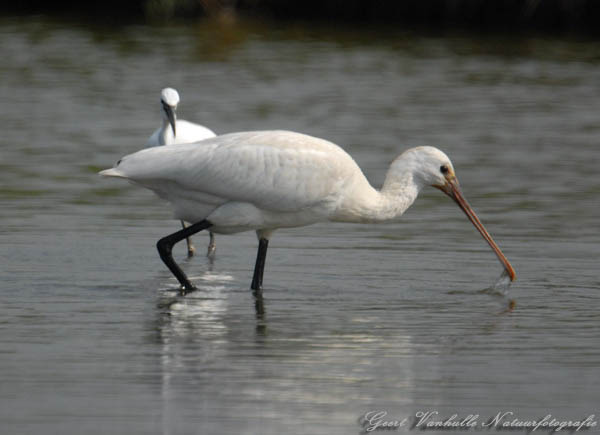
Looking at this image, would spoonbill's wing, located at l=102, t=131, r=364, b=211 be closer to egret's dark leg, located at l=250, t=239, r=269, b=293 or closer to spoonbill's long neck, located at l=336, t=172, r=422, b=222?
spoonbill's long neck, located at l=336, t=172, r=422, b=222

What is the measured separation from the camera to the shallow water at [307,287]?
671 cm

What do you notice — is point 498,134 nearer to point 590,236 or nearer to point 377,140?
point 377,140

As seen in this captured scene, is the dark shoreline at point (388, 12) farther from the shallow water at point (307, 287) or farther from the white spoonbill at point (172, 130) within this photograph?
the white spoonbill at point (172, 130)

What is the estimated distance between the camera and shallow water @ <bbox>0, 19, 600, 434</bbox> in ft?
22.0

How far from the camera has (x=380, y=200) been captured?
9469mm

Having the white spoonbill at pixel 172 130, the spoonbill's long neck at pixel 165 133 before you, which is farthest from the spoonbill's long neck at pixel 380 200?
the spoonbill's long neck at pixel 165 133

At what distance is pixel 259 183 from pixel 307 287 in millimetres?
850

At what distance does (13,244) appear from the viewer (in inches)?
424

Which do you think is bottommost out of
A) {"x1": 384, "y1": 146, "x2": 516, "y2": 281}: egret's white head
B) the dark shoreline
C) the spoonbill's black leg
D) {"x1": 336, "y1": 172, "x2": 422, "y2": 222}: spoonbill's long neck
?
the dark shoreline

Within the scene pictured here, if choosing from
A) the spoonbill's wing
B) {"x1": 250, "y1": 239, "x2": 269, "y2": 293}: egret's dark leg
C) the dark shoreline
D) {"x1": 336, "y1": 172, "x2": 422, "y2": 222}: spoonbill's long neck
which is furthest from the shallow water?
the dark shoreline

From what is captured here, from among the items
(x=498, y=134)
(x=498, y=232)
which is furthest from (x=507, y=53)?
(x=498, y=232)

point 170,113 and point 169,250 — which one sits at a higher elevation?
point 170,113

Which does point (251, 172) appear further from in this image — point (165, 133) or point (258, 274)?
point (165, 133)

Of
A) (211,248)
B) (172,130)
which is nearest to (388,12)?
(172,130)
